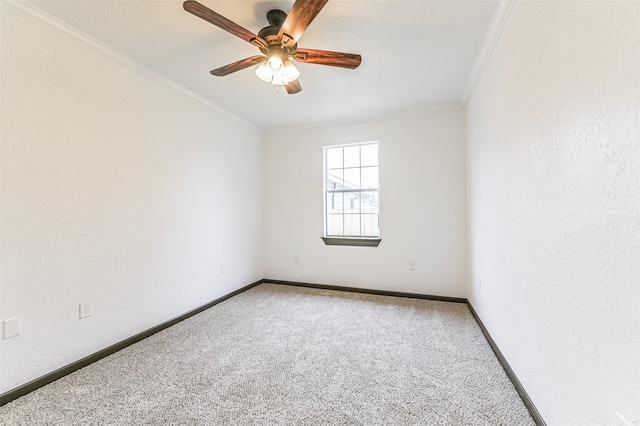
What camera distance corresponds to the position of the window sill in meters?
3.51

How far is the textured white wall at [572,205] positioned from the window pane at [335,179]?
2274 millimetres

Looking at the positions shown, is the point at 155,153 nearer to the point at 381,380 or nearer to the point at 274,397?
the point at 274,397

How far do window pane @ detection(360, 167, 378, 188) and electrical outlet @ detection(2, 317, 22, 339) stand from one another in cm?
345

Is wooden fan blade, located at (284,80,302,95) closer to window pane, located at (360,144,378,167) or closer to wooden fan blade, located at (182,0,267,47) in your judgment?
wooden fan blade, located at (182,0,267,47)

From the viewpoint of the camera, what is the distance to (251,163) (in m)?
3.86

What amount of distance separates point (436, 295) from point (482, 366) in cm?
147

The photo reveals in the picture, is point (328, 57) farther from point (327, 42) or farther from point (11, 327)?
point (11, 327)

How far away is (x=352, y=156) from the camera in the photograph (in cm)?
381

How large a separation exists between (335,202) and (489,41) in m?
2.48

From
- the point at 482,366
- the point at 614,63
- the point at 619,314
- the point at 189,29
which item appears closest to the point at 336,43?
the point at 189,29

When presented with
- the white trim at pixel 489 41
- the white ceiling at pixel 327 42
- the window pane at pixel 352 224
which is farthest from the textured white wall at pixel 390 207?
the white trim at pixel 489 41

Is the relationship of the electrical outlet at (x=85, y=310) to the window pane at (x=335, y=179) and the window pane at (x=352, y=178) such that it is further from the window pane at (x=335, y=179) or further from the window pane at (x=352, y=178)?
the window pane at (x=352, y=178)

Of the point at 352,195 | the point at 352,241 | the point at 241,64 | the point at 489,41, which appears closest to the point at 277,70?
the point at 241,64

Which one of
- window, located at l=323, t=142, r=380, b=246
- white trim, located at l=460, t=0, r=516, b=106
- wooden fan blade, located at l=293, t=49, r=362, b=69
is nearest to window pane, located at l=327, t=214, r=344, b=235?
window, located at l=323, t=142, r=380, b=246
